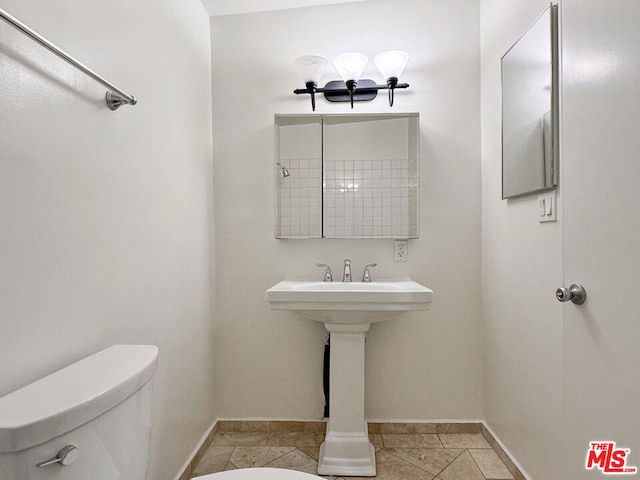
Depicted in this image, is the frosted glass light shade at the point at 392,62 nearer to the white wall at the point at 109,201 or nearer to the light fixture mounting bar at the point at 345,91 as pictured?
the light fixture mounting bar at the point at 345,91

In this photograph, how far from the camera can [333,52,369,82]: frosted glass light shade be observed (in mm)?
1963

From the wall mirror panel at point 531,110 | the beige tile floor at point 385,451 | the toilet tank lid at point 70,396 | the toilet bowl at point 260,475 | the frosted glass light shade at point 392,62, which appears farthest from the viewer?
the frosted glass light shade at point 392,62

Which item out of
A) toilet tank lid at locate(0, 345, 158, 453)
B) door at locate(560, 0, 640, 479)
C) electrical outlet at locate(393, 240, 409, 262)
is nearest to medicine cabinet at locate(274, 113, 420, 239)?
electrical outlet at locate(393, 240, 409, 262)

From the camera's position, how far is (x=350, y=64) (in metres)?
1.97

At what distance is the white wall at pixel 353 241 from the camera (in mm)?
2105

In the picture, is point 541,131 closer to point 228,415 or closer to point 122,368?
point 122,368

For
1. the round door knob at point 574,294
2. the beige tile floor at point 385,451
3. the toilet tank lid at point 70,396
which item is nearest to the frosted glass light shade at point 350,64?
the round door knob at point 574,294

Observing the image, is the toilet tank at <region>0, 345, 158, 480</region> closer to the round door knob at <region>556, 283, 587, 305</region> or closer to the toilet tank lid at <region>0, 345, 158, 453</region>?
the toilet tank lid at <region>0, 345, 158, 453</region>

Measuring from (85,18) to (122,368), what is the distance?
946 mm

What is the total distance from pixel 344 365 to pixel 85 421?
4.11ft

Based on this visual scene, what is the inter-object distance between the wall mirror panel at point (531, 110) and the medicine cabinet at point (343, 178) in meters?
0.52

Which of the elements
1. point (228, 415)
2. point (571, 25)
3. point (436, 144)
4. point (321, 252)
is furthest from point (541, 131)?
point (228, 415)

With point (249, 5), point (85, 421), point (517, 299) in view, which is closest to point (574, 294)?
point (517, 299)

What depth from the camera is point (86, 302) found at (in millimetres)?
1054
